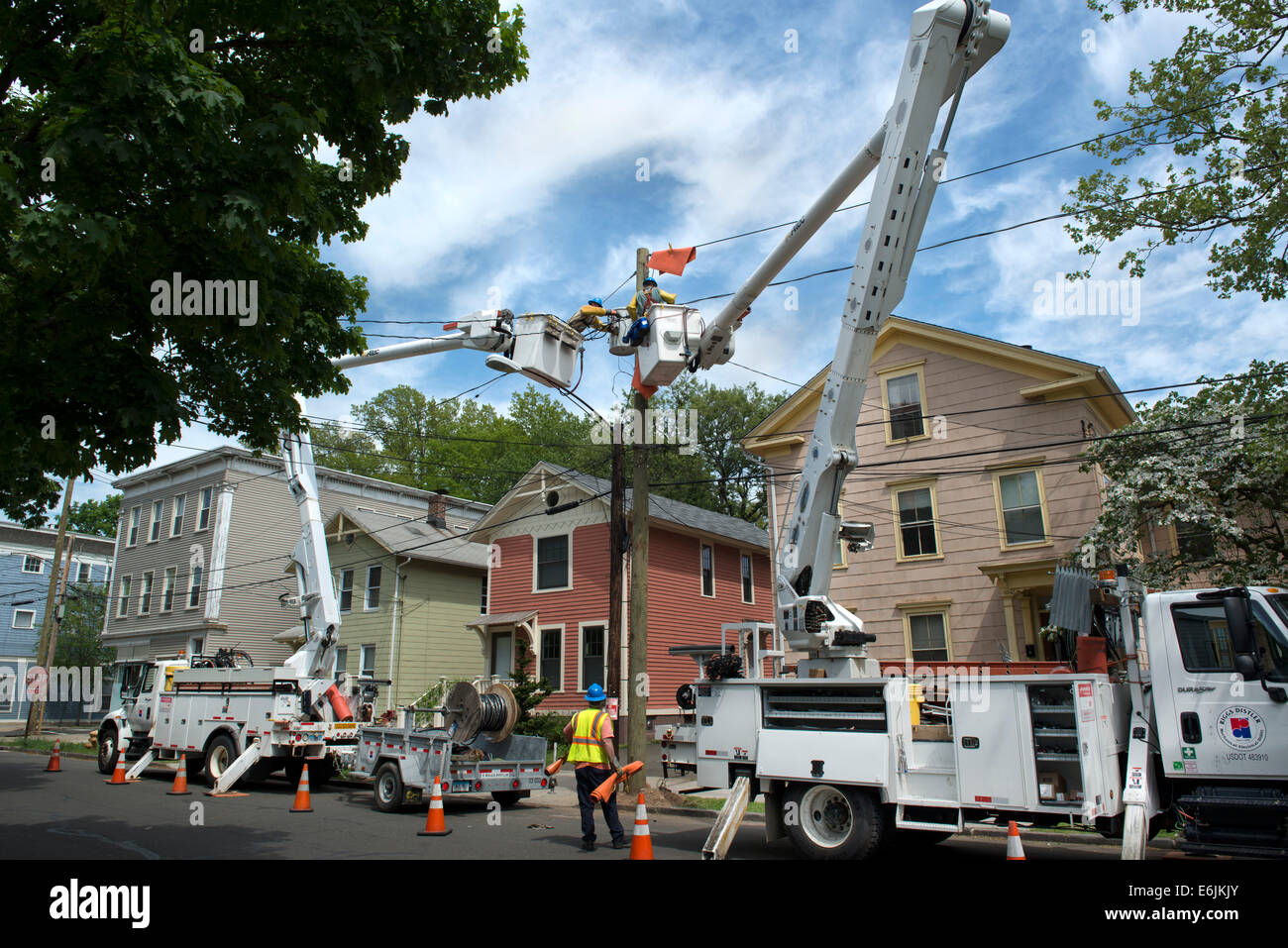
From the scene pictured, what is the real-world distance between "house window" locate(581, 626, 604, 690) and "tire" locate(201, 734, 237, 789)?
10357 mm

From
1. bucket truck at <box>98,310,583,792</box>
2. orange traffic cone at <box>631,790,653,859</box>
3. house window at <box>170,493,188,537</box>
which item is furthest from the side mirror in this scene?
house window at <box>170,493,188,537</box>

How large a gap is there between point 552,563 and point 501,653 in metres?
3.53

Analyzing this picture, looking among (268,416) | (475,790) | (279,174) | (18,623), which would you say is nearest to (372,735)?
(475,790)

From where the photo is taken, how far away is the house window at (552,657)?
24.9 m

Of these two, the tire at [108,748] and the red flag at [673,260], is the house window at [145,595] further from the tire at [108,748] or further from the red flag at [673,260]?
the red flag at [673,260]

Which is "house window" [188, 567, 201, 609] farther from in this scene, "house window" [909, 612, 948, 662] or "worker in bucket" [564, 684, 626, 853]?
"worker in bucket" [564, 684, 626, 853]

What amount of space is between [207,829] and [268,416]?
566 cm

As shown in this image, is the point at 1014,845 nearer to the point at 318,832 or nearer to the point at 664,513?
the point at 318,832

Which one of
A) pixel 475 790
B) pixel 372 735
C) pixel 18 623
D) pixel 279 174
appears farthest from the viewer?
pixel 18 623

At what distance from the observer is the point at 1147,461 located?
15.7 meters

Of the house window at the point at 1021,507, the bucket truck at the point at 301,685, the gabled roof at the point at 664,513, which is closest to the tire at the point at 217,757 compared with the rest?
the bucket truck at the point at 301,685

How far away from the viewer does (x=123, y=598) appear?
122 ft

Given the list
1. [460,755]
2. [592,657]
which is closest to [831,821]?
[460,755]

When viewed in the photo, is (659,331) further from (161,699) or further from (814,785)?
(161,699)
